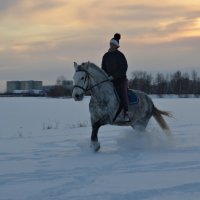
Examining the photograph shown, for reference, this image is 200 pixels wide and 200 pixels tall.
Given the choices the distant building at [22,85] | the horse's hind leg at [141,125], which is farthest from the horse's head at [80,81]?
the distant building at [22,85]

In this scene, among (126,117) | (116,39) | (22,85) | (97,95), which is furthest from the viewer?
(22,85)

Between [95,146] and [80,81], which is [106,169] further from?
[80,81]

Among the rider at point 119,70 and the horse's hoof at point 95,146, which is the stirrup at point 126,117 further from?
the horse's hoof at point 95,146

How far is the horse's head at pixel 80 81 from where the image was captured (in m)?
9.21

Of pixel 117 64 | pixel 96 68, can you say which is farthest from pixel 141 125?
pixel 96 68

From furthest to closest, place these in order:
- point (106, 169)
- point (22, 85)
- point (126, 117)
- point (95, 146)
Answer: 1. point (22, 85)
2. point (126, 117)
3. point (95, 146)
4. point (106, 169)

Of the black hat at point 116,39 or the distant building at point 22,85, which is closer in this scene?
the black hat at point 116,39

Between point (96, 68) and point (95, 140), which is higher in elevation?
point (96, 68)

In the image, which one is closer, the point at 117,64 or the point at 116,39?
the point at 117,64

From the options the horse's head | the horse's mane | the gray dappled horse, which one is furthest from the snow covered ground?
the horse's mane

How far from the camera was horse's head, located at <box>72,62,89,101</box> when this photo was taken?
921 centimetres

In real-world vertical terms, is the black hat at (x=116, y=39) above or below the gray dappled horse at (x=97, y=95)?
above

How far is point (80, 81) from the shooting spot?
936cm

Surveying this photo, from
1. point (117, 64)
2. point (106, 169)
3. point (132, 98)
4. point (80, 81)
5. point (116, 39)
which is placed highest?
point (116, 39)
